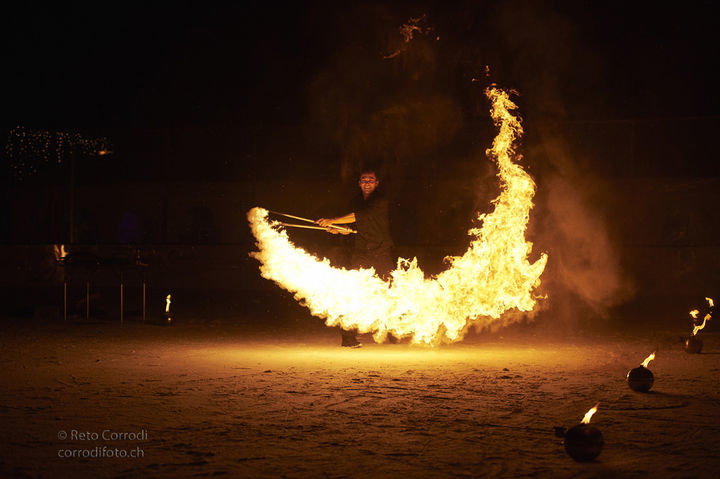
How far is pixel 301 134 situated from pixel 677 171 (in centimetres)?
1120

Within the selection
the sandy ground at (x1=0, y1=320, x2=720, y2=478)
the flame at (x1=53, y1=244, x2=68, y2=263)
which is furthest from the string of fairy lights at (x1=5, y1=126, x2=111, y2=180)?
the sandy ground at (x1=0, y1=320, x2=720, y2=478)

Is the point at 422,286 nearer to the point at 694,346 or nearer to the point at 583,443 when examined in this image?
the point at 694,346

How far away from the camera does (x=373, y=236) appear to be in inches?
444

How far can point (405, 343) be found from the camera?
11898 millimetres

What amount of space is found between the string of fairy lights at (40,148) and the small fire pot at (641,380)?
23227 mm

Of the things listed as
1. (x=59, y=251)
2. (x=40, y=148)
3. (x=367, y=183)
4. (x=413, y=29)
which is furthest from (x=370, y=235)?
(x=40, y=148)

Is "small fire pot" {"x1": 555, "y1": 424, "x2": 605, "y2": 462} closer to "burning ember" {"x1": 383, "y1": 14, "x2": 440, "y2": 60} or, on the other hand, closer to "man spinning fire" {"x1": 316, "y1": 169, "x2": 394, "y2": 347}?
"man spinning fire" {"x1": 316, "y1": 169, "x2": 394, "y2": 347}

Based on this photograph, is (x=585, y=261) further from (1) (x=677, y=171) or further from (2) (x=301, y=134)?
(2) (x=301, y=134)

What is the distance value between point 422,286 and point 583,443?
592 centimetres

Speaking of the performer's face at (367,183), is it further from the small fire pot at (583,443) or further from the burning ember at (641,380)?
the small fire pot at (583,443)

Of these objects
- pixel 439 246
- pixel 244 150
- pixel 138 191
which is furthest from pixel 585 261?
pixel 138 191

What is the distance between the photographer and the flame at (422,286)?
36.3 ft

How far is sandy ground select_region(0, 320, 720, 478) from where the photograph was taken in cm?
519

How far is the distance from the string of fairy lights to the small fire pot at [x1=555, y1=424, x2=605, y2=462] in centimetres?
2481
